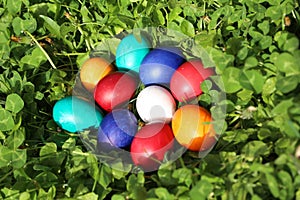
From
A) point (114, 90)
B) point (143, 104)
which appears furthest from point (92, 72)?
point (143, 104)

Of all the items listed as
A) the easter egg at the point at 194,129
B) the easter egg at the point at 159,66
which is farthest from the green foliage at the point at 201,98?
the easter egg at the point at 159,66

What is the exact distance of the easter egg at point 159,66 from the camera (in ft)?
7.98

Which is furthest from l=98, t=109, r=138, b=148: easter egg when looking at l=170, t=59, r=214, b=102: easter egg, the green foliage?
l=170, t=59, r=214, b=102: easter egg

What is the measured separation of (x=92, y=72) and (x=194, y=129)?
556 millimetres

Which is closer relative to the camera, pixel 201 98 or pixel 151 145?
pixel 151 145

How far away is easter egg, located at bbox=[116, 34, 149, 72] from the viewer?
8.22 ft

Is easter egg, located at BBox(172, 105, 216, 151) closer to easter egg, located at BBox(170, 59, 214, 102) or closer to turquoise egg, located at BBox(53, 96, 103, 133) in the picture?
easter egg, located at BBox(170, 59, 214, 102)

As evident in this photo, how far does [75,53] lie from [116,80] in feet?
1.05

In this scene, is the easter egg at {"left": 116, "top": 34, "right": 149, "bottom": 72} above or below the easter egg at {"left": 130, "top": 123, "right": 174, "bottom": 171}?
above

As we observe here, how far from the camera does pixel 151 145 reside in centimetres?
224

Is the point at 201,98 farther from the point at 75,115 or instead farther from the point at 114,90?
the point at 75,115

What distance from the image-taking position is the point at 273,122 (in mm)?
2100

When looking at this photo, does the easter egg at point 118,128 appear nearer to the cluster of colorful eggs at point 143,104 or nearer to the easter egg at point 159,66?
the cluster of colorful eggs at point 143,104

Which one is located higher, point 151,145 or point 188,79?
point 188,79
